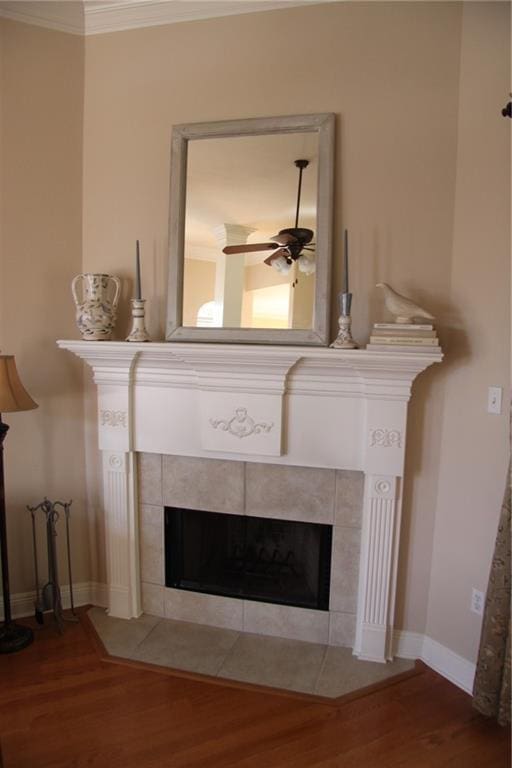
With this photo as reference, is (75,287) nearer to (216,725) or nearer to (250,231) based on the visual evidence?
(250,231)

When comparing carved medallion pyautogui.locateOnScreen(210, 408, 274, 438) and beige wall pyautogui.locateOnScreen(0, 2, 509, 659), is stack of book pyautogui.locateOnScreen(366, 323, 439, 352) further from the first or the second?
carved medallion pyautogui.locateOnScreen(210, 408, 274, 438)

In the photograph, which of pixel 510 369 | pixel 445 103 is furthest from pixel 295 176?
pixel 510 369

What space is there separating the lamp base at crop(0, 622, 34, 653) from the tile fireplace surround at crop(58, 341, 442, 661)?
0.39 metres

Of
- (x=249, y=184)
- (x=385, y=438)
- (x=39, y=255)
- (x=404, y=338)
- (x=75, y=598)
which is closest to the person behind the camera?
(x=404, y=338)

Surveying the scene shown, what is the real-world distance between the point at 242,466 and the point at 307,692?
0.95 meters

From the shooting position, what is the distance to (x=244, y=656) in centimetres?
215

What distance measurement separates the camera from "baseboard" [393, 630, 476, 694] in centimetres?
198

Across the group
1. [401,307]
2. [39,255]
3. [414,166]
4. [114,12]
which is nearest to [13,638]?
[39,255]

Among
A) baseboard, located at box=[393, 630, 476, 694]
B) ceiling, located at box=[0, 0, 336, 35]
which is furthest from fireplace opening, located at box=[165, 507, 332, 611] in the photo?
ceiling, located at box=[0, 0, 336, 35]

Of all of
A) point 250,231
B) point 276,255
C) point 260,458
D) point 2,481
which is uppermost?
point 250,231

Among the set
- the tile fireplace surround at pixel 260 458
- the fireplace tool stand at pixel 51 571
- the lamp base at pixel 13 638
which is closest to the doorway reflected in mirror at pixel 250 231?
the tile fireplace surround at pixel 260 458

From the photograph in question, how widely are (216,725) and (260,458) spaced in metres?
1.02

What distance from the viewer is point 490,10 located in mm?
1838

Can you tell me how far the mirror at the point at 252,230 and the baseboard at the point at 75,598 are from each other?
4.64 ft
